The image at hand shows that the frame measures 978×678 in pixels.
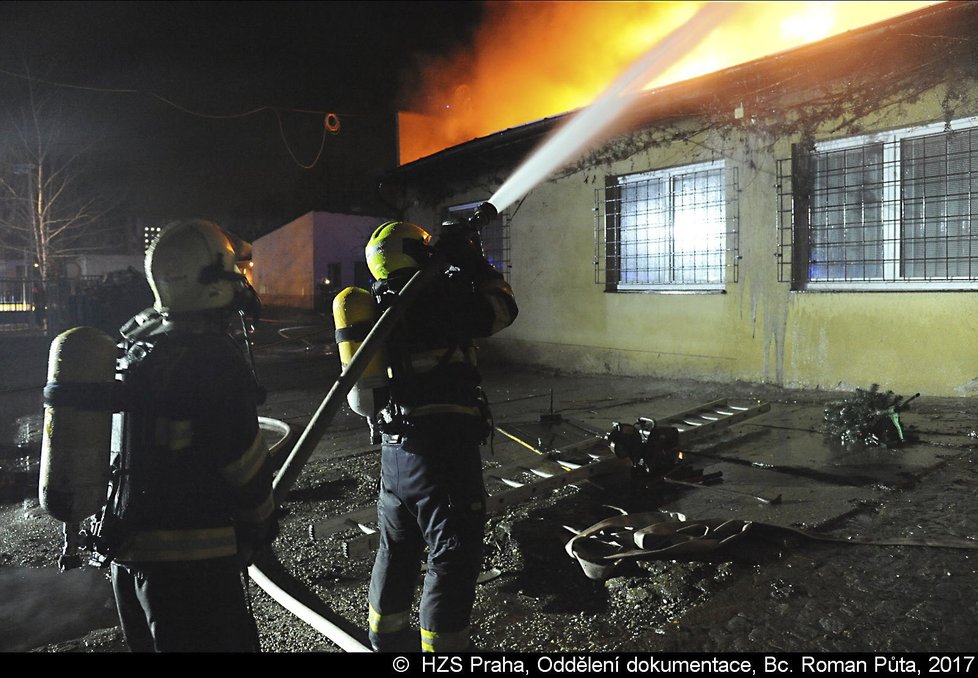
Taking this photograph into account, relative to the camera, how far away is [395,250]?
2787mm

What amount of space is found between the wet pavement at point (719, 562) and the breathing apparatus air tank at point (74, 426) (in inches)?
53.6

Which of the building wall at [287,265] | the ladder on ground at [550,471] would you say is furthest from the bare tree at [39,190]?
the ladder on ground at [550,471]

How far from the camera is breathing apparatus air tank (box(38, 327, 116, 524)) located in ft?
6.02

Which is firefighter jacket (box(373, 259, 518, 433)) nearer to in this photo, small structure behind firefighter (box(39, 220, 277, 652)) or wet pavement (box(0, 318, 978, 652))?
small structure behind firefighter (box(39, 220, 277, 652))

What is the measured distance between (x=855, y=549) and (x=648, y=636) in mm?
1360

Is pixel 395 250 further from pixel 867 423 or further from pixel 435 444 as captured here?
pixel 867 423

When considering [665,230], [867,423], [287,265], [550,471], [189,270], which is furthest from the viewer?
[287,265]

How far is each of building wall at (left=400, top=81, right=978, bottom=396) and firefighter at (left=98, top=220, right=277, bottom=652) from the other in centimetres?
669

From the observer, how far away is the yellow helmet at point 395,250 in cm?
273

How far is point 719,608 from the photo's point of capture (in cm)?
286

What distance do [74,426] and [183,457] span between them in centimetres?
30

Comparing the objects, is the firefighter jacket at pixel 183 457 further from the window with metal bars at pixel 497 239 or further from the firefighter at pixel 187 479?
the window with metal bars at pixel 497 239

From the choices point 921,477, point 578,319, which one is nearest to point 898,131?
point 921,477

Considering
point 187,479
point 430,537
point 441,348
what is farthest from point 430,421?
point 187,479
